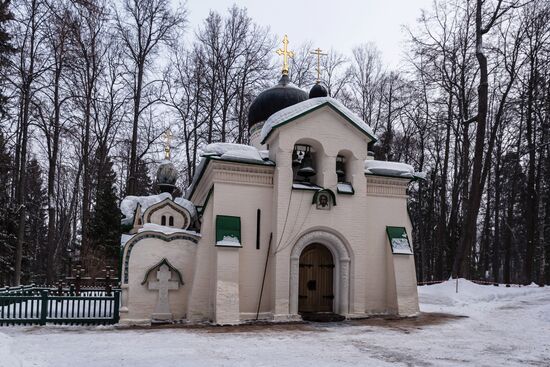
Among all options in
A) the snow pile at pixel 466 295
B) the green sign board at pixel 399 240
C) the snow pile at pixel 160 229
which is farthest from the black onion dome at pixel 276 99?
the snow pile at pixel 466 295

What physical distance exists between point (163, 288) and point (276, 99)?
9.02 meters

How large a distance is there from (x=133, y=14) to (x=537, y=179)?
78.9ft

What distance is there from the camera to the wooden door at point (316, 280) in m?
14.5

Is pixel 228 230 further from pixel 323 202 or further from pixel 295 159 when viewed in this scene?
pixel 295 159

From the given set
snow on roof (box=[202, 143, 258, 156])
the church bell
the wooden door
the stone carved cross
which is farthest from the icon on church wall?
the stone carved cross

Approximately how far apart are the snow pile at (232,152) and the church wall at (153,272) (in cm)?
283

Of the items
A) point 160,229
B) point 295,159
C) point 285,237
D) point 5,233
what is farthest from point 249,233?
point 5,233

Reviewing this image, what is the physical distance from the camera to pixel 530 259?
23188mm

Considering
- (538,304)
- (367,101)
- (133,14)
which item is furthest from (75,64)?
(538,304)

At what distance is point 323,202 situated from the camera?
47.7ft

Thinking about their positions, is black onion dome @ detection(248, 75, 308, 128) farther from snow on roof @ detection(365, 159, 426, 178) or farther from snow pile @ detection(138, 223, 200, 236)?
snow pile @ detection(138, 223, 200, 236)

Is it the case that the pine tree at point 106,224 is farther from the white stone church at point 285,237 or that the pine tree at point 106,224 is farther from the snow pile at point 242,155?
the snow pile at point 242,155

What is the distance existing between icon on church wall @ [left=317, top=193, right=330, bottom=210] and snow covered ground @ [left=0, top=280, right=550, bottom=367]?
355 centimetres

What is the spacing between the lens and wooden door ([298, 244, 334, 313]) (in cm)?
1452
